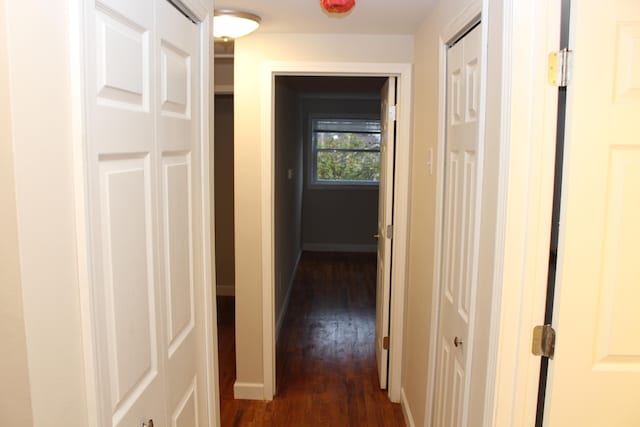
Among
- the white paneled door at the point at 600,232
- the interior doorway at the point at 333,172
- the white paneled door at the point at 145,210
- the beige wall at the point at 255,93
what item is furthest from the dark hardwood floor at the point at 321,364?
the white paneled door at the point at 600,232

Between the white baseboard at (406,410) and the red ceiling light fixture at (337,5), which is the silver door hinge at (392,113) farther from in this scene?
the white baseboard at (406,410)

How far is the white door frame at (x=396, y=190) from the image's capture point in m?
2.83

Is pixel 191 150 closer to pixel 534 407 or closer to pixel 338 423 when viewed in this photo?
pixel 534 407

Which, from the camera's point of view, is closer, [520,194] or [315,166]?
[520,194]

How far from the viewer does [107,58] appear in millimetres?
1010

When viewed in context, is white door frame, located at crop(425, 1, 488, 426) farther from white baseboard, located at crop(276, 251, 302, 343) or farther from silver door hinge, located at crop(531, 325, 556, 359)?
white baseboard, located at crop(276, 251, 302, 343)

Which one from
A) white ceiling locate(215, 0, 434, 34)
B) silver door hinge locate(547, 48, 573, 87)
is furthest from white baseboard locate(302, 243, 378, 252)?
silver door hinge locate(547, 48, 573, 87)

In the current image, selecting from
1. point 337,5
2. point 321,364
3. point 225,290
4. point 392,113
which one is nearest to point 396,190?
point 392,113

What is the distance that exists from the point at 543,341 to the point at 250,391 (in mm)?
2244

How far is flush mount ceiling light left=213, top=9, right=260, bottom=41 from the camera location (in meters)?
2.33

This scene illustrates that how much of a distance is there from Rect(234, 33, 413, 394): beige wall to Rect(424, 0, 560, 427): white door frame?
1.48 metres

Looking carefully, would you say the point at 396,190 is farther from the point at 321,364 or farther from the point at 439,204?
the point at 321,364

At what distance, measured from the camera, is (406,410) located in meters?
2.90

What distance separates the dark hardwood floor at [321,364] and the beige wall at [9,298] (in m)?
2.26
